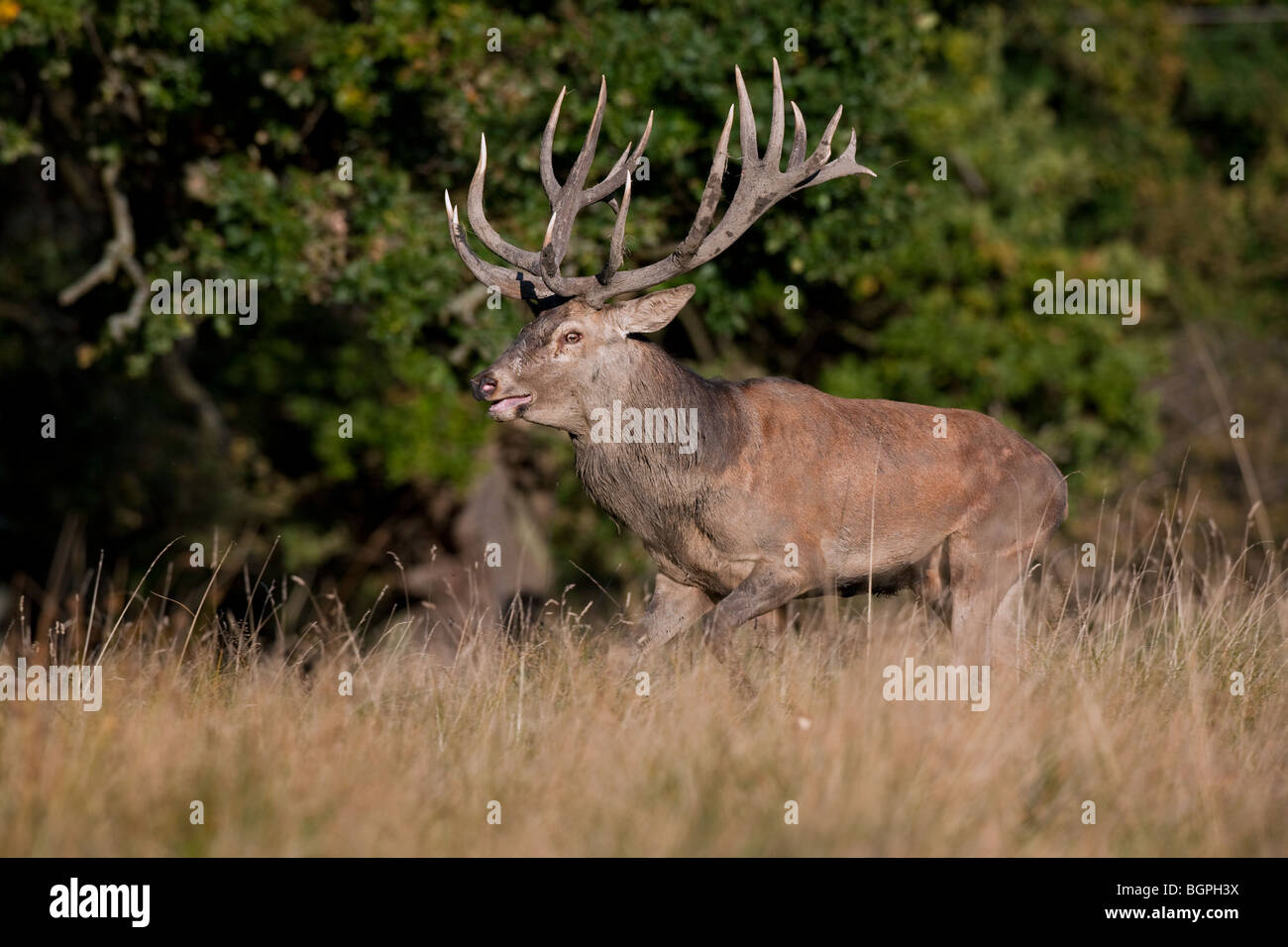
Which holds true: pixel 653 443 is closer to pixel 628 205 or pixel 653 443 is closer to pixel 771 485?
pixel 771 485

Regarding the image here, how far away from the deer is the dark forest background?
770 millimetres

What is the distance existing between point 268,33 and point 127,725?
5.49 m

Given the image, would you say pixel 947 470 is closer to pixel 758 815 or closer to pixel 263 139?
pixel 758 815

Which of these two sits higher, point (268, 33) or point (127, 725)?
point (268, 33)

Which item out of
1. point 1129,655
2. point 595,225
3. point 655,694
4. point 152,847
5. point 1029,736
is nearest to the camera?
point 152,847

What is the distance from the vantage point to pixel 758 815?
15.6 feet

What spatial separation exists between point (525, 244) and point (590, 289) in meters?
2.65

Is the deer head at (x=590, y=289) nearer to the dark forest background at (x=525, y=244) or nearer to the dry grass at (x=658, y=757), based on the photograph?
the dry grass at (x=658, y=757)

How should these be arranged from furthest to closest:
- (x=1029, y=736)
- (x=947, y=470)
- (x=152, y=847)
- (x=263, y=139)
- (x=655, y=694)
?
(x=263, y=139)
(x=947, y=470)
(x=655, y=694)
(x=1029, y=736)
(x=152, y=847)

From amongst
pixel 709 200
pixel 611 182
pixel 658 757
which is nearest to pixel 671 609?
pixel 709 200

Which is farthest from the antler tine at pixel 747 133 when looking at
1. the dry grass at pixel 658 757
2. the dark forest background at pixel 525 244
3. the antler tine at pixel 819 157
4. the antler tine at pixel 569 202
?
the dry grass at pixel 658 757

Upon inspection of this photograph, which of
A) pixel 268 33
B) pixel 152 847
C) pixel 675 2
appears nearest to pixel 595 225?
pixel 675 2

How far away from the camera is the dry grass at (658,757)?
15.2 feet

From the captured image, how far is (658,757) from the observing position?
206 inches
